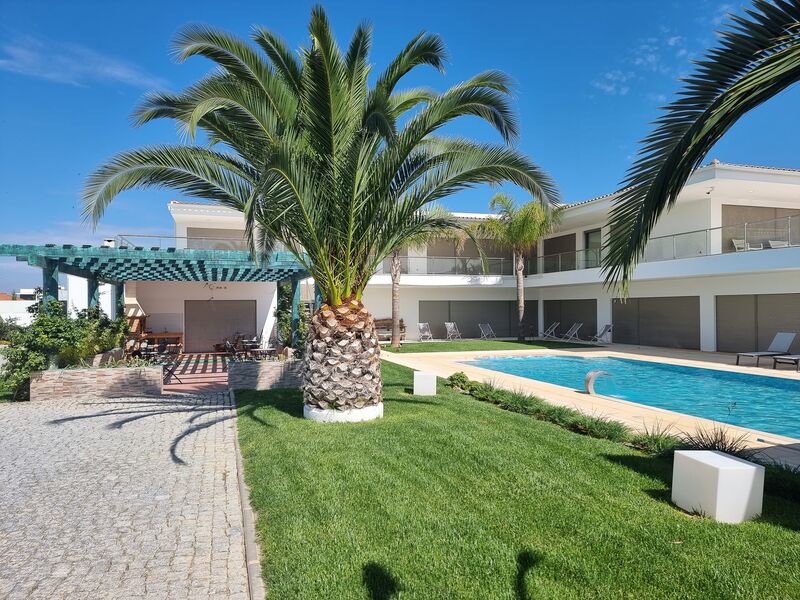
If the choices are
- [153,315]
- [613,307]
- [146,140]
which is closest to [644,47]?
[146,140]

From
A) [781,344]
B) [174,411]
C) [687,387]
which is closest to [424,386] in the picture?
[174,411]

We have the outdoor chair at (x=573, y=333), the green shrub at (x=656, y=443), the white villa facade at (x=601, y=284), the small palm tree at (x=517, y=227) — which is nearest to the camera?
the green shrub at (x=656, y=443)

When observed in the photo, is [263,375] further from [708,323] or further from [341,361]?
[708,323]

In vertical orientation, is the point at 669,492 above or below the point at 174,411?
above

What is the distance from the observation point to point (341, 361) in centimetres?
750

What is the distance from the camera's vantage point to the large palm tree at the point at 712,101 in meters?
3.09

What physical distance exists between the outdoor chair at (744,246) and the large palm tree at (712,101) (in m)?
15.4

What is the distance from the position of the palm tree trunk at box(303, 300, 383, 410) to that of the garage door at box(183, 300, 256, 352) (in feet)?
49.5

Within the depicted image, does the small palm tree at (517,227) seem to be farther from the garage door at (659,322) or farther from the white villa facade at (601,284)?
the garage door at (659,322)

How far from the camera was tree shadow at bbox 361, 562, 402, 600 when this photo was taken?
3.06m

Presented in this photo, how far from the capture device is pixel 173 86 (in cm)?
715

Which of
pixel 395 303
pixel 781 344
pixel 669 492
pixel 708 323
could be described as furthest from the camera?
pixel 395 303

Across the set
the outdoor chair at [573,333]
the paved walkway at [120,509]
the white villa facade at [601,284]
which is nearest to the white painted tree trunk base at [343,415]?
the paved walkway at [120,509]

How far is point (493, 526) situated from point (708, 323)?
19.6 m
